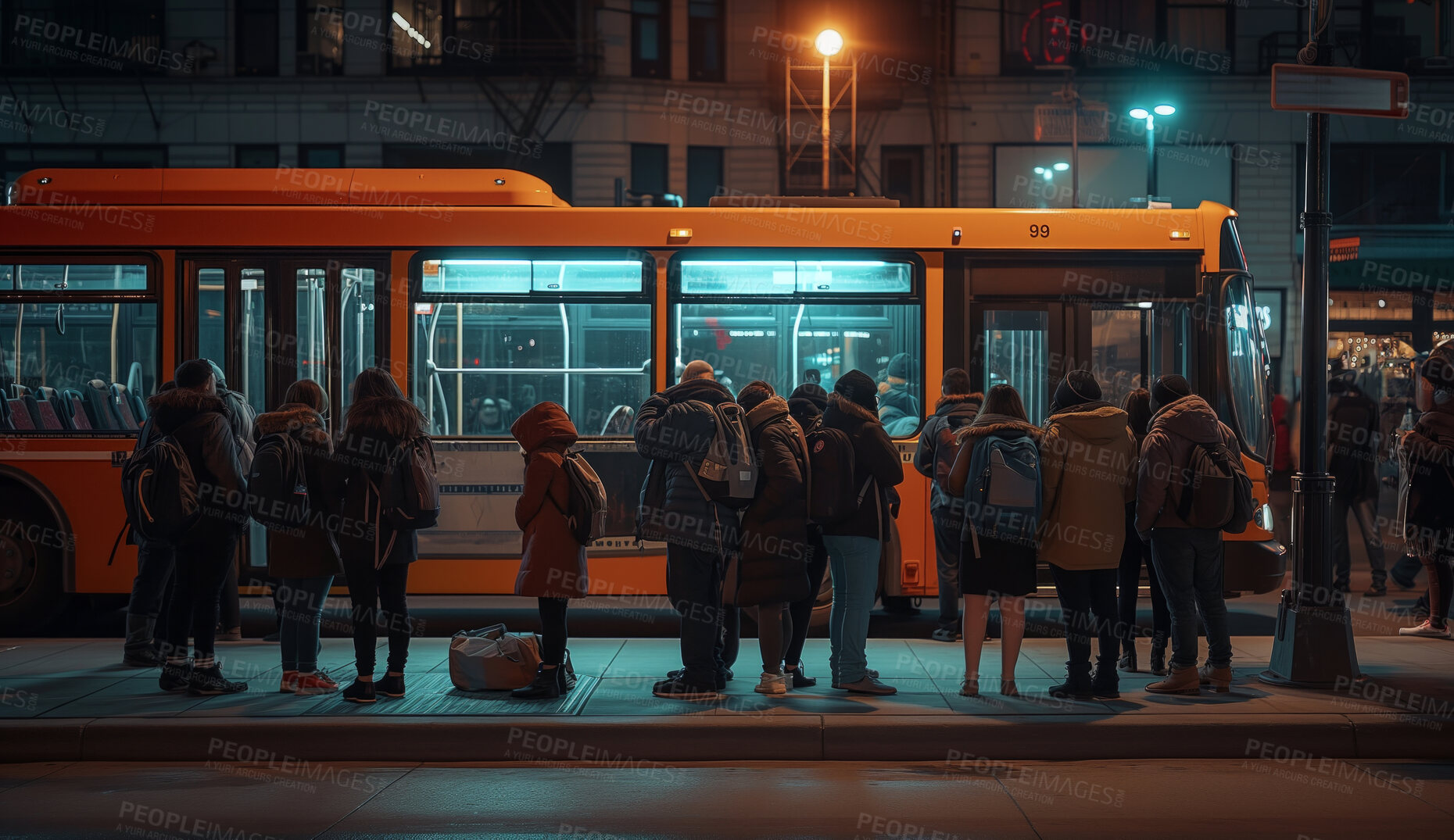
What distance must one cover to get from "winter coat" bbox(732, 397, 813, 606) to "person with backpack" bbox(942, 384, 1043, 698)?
2.90ft

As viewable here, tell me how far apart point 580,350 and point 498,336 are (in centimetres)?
60

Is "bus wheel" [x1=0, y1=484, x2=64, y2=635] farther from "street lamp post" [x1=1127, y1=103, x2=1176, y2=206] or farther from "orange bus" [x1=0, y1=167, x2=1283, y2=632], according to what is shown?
"street lamp post" [x1=1127, y1=103, x2=1176, y2=206]

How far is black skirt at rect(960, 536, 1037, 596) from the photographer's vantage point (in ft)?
22.0

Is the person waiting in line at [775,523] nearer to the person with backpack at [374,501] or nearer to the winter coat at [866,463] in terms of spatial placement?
the winter coat at [866,463]

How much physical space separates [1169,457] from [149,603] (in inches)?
248

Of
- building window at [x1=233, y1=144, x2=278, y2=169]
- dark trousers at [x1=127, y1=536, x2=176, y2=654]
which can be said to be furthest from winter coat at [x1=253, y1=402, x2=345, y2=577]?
building window at [x1=233, y1=144, x2=278, y2=169]

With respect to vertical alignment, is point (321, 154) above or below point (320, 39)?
below

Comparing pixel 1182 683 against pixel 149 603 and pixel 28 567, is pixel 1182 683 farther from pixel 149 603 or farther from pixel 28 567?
pixel 28 567

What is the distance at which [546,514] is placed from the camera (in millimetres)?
6812

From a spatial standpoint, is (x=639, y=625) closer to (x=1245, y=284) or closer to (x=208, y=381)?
(x=208, y=381)

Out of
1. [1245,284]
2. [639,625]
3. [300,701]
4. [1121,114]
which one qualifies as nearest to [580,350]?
[639,625]

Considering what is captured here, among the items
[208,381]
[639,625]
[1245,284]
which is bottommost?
[639,625]

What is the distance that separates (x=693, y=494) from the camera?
6.64 m

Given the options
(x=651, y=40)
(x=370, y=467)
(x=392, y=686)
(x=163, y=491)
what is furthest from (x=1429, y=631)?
(x=651, y=40)
